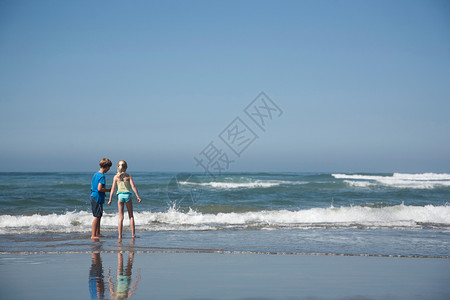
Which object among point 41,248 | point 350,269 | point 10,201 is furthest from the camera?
point 10,201

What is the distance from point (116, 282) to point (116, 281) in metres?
0.06

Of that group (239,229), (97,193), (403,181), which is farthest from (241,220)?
(403,181)

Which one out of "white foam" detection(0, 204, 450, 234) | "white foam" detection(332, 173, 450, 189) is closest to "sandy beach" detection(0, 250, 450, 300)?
"white foam" detection(0, 204, 450, 234)

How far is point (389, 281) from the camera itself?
5770 mm

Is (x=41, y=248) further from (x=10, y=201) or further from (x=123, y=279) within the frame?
(x=10, y=201)

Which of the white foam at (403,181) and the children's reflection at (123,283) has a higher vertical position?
the white foam at (403,181)

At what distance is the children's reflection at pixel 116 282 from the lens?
4.95m

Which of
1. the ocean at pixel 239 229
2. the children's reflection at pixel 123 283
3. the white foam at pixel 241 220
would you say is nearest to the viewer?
the children's reflection at pixel 123 283

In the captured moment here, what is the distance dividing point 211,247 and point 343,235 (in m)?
3.52

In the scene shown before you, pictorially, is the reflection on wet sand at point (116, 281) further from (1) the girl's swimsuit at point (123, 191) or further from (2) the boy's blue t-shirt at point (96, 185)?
(2) the boy's blue t-shirt at point (96, 185)

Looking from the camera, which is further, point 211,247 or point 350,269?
point 211,247

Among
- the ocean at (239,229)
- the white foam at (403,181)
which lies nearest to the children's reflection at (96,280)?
the ocean at (239,229)

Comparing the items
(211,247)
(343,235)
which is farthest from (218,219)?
(211,247)

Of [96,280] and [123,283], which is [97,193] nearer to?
[96,280]
